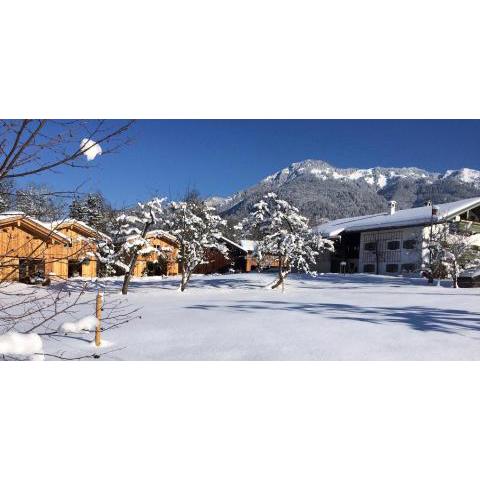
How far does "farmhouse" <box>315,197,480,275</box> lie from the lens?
1326 centimetres

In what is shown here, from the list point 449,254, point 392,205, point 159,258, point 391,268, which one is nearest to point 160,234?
point 159,258

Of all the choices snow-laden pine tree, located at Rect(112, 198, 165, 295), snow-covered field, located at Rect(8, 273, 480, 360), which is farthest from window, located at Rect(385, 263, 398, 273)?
snow-laden pine tree, located at Rect(112, 198, 165, 295)

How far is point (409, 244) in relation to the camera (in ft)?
45.9

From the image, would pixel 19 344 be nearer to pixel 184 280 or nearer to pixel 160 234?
pixel 184 280

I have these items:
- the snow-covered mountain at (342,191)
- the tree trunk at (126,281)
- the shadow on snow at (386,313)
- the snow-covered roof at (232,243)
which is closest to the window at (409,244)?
the snow-covered mountain at (342,191)

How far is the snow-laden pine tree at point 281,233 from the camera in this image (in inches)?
376

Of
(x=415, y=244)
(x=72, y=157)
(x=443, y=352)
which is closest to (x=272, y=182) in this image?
(x=415, y=244)

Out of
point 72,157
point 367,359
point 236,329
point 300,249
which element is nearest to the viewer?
point 72,157

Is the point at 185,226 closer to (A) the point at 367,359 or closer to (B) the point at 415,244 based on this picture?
(A) the point at 367,359

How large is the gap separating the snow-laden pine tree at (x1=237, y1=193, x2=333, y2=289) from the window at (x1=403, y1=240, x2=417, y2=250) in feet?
17.2

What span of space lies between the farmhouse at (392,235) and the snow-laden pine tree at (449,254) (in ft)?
1.04

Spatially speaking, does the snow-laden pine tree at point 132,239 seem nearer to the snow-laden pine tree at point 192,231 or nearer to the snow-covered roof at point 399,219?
the snow-laden pine tree at point 192,231

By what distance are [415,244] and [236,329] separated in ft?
35.4
